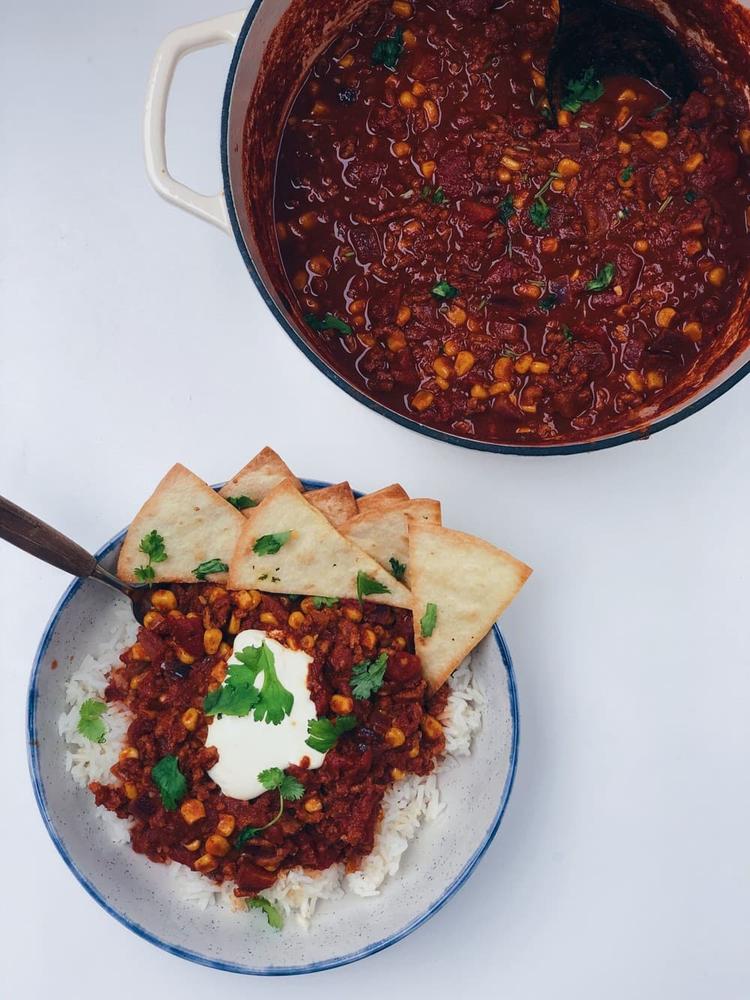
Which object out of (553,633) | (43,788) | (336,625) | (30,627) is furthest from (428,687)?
(30,627)

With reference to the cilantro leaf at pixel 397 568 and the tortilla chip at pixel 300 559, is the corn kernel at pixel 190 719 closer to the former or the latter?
the tortilla chip at pixel 300 559

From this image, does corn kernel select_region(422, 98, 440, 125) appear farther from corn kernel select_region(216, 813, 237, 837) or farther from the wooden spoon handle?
corn kernel select_region(216, 813, 237, 837)

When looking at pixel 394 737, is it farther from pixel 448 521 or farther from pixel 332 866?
pixel 448 521

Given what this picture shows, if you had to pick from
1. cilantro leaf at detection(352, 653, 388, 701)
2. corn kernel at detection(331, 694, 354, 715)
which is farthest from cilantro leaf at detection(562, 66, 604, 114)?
corn kernel at detection(331, 694, 354, 715)

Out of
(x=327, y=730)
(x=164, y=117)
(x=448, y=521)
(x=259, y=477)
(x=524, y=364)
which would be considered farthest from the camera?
(x=448, y=521)

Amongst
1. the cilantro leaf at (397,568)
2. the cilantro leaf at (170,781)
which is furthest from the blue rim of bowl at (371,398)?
the cilantro leaf at (170,781)

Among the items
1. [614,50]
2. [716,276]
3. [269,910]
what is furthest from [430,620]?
[614,50]
